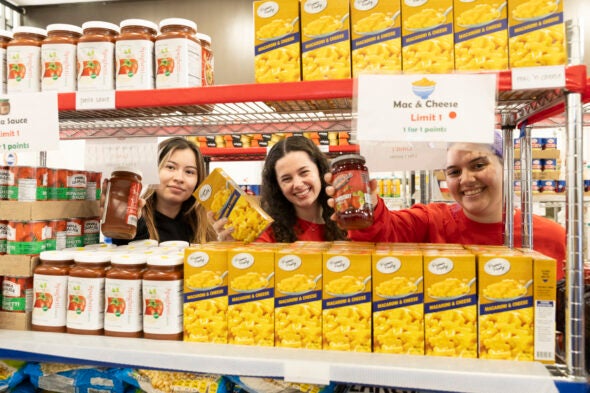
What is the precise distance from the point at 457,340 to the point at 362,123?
65 cm

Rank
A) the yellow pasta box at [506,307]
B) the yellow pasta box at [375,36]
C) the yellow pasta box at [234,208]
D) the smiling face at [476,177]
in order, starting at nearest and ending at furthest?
the yellow pasta box at [506,307] → the yellow pasta box at [375,36] → the yellow pasta box at [234,208] → the smiling face at [476,177]

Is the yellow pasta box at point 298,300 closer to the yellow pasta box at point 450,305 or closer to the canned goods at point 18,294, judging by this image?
the yellow pasta box at point 450,305

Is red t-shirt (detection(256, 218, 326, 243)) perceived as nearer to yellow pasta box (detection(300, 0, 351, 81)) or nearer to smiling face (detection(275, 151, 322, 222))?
smiling face (detection(275, 151, 322, 222))

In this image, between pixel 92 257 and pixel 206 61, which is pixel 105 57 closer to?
pixel 206 61

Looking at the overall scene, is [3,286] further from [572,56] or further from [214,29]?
[214,29]

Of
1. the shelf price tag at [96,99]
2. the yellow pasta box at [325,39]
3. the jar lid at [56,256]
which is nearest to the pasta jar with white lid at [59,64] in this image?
the shelf price tag at [96,99]

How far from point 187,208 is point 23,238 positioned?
4.20 ft

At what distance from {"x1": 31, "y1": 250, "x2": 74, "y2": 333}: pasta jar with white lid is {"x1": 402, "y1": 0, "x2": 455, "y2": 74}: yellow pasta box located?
4.12 feet

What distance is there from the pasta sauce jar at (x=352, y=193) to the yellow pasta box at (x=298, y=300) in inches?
5.6

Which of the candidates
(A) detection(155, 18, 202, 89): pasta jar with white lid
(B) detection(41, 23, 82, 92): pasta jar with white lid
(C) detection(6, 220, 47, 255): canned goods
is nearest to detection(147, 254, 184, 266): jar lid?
(C) detection(6, 220, 47, 255): canned goods

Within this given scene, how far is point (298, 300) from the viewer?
4.49ft

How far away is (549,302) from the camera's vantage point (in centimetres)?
125

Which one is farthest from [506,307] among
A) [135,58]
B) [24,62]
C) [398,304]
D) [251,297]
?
[24,62]

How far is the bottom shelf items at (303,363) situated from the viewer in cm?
116
